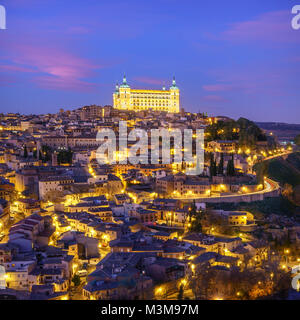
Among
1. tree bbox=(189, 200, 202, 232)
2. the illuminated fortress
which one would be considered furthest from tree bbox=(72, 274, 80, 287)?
the illuminated fortress

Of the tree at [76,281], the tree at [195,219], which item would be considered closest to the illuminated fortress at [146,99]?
the tree at [195,219]

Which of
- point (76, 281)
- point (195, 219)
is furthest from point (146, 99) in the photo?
point (76, 281)

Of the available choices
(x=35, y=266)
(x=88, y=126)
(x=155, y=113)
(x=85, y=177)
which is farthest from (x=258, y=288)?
(x=155, y=113)

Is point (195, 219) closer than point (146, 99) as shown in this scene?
Yes

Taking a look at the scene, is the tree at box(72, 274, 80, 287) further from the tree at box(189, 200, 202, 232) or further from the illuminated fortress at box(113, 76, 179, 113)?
the illuminated fortress at box(113, 76, 179, 113)

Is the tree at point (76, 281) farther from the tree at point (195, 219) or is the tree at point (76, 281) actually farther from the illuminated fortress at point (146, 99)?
the illuminated fortress at point (146, 99)

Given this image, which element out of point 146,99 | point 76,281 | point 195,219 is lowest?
point 76,281

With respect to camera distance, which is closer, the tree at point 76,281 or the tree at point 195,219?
the tree at point 76,281

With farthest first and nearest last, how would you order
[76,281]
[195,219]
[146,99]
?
1. [146,99]
2. [195,219]
3. [76,281]

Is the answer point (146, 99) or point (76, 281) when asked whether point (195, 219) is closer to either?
point (76, 281)
